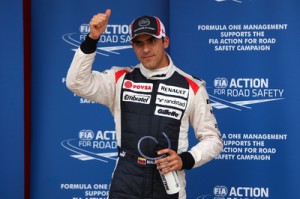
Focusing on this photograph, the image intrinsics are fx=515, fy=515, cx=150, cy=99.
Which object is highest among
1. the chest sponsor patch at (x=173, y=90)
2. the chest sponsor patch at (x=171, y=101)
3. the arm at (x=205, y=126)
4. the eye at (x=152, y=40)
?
the eye at (x=152, y=40)

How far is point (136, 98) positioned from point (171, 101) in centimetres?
17

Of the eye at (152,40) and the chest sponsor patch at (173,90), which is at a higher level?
the eye at (152,40)

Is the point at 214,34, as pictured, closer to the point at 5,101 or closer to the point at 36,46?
the point at 36,46

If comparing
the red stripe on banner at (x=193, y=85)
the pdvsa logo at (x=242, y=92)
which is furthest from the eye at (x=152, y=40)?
the pdvsa logo at (x=242, y=92)

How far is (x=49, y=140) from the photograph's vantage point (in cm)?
414

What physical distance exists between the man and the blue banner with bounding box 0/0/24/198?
1521 millimetres

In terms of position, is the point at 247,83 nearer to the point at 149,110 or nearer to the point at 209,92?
the point at 209,92

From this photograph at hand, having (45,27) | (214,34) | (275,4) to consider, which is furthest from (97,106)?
(275,4)

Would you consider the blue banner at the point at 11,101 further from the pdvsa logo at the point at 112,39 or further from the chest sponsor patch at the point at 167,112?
the chest sponsor patch at the point at 167,112

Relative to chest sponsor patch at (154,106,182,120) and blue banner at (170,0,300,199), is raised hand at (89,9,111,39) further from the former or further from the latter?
blue banner at (170,0,300,199)

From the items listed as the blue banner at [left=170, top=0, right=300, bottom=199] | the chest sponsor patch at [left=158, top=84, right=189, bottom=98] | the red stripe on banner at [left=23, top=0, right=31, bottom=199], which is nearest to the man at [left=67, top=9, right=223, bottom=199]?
the chest sponsor patch at [left=158, top=84, right=189, bottom=98]

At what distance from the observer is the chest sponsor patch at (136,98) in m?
2.55

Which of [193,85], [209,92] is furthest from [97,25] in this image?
[209,92]

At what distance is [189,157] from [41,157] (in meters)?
2.01
